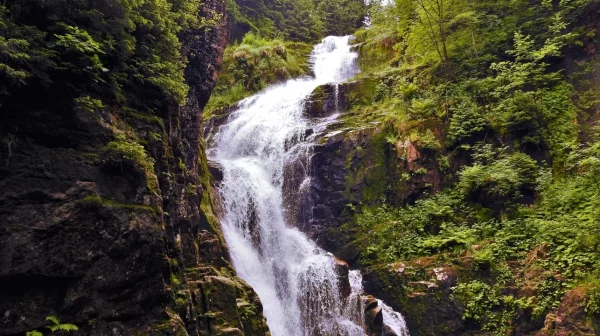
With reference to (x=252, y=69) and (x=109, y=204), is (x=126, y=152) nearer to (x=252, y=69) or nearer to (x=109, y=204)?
(x=109, y=204)

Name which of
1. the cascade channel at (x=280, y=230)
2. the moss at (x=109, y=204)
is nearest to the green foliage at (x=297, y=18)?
the cascade channel at (x=280, y=230)

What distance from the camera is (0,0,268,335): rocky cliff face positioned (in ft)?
17.0

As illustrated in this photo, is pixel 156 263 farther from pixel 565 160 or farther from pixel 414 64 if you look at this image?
pixel 414 64

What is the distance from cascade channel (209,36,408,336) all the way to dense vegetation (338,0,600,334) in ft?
6.15

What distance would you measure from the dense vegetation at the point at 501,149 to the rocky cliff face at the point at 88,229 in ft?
23.9

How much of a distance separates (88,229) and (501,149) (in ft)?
39.8

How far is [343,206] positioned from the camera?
15.2m

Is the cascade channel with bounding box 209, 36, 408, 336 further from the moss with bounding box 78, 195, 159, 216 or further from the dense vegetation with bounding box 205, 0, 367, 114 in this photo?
the moss with bounding box 78, 195, 159, 216

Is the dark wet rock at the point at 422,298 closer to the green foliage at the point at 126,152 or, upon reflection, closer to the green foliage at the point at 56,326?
the green foliage at the point at 126,152

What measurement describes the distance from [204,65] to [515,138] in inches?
404

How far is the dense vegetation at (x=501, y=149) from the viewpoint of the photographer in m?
10.3

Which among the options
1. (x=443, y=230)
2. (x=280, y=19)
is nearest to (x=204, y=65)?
(x=443, y=230)

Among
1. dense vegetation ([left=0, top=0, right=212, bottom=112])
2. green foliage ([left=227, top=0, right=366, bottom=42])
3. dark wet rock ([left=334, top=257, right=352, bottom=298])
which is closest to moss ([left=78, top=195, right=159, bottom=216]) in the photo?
dense vegetation ([left=0, top=0, right=212, bottom=112])

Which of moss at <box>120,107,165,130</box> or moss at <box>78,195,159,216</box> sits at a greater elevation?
moss at <box>120,107,165,130</box>
